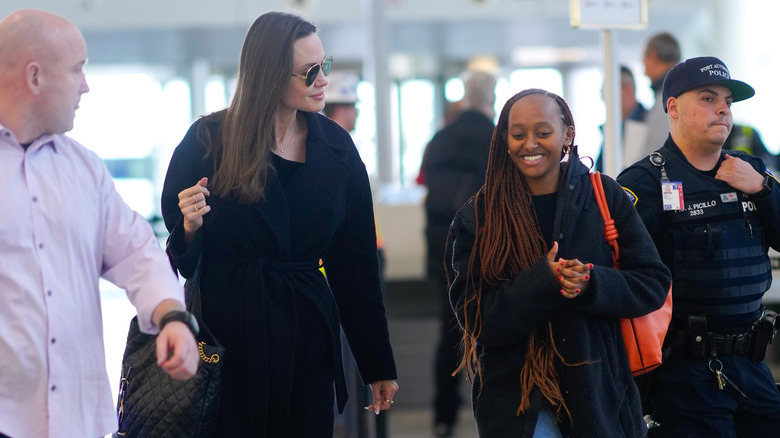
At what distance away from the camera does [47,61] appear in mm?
1890

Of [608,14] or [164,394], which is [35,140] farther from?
[608,14]

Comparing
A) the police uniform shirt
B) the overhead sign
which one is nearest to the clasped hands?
the police uniform shirt

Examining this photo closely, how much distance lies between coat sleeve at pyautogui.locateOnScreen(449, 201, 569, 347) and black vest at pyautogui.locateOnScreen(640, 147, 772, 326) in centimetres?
57

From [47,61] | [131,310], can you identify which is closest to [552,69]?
[131,310]

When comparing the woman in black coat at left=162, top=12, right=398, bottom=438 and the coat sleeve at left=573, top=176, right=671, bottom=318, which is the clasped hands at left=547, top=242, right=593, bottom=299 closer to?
the coat sleeve at left=573, top=176, right=671, bottom=318

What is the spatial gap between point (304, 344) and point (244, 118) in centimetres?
59

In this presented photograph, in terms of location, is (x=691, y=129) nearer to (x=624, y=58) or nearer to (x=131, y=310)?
(x=131, y=310)

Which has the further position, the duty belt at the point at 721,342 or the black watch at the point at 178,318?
the duty belt at the point at 721,342

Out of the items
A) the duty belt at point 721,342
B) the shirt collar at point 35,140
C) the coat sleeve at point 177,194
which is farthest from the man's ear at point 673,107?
the shirt collar at point 35,140

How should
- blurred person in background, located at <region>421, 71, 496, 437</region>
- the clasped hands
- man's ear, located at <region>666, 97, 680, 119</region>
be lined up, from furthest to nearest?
blurred person in background, located at <region>421, 71, 496, 437</region>
man's ear, located at <region>666, 97, 680, 119</region>
the clasped hands

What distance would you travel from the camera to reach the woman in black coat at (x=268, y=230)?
239 cm

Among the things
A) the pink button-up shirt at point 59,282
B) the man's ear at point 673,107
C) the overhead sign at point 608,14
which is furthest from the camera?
the overhead sign at point 608,14

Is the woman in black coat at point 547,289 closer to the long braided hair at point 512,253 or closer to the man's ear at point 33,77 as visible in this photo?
the long braided hair at point 512,253

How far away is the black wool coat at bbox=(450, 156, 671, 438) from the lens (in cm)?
227
